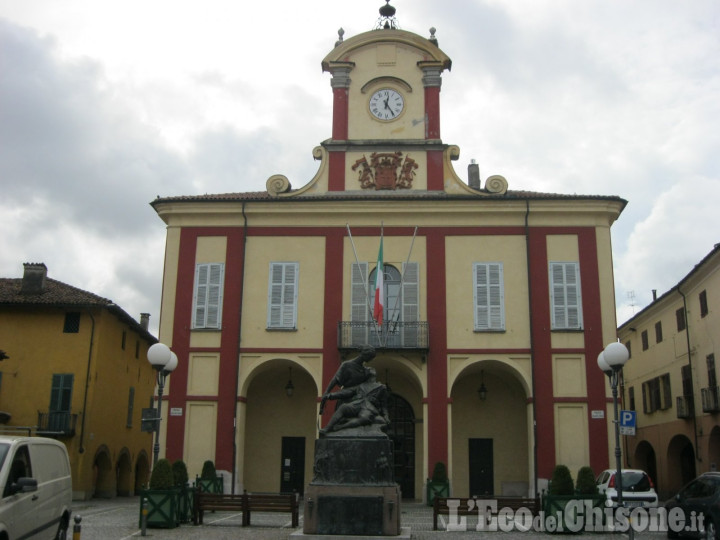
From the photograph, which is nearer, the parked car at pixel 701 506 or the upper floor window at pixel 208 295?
the parked car at pixel 701 506

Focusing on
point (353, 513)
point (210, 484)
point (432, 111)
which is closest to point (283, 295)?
point (210, 484)

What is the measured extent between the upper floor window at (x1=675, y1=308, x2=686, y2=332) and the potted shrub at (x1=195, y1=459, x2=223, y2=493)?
61.8 ft

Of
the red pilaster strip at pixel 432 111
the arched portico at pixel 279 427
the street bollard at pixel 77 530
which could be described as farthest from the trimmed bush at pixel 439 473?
the street bollard at pixel 77 530

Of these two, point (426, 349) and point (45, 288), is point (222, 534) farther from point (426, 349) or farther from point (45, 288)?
point (45, 288)

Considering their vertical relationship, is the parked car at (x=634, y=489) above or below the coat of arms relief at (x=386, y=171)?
below

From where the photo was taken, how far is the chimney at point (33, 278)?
28.2 m

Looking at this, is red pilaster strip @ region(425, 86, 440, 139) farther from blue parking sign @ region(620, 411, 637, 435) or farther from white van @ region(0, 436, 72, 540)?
white van @ region(0, 436, 72, 540)

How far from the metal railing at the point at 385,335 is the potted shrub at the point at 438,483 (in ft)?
12.2

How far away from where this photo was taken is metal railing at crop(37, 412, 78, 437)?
25.8m

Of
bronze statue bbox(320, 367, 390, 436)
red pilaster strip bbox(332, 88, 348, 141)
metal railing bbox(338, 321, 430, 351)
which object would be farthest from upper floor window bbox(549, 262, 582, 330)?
bronze statue bbox(320, 367, 390, 436)

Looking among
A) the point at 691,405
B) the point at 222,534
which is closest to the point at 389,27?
the point at 691,405

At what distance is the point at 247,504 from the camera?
1647 centimetres

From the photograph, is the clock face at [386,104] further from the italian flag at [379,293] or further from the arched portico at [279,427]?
the arched portico at [279,427]

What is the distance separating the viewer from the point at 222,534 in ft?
49.6
